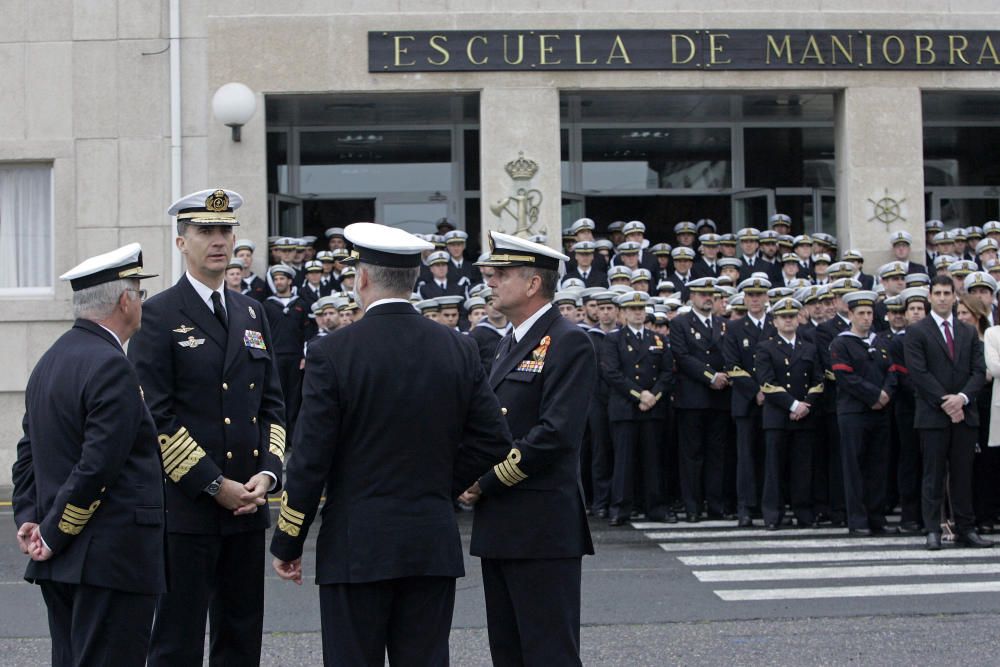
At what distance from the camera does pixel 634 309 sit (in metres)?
13.1

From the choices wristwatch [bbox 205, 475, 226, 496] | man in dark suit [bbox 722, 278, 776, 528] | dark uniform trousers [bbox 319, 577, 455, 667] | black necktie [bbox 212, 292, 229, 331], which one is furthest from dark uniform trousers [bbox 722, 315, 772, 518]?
dark uniform trousers [bbox 319, 577, 455, 667]

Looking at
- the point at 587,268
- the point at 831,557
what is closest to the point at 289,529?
the point at 831,557

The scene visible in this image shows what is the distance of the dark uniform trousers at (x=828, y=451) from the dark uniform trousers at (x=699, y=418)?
0.96 meters

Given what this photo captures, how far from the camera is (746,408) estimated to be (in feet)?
41.7

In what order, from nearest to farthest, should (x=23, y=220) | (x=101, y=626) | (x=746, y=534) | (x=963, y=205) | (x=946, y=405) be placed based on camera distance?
(x=101, y=626) → (x=946, y=405) → (x=746, y=534) → (x=23, y=220) → (x=963, y=205)

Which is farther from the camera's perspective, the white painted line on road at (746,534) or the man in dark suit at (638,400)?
the man in dark suit at (638,400)

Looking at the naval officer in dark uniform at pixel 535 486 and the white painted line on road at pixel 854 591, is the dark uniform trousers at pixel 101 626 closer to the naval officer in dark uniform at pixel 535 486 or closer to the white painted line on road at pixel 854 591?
the naval officer in dark uniform at pixel 535 486

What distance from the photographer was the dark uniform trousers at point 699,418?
42.4 feet

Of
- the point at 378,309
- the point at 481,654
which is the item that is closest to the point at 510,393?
the point at 378,309

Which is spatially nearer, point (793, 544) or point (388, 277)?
point (388, 277)

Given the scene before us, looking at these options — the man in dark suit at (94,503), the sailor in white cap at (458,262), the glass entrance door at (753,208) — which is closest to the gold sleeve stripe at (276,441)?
the man in dark suit at (94,503)

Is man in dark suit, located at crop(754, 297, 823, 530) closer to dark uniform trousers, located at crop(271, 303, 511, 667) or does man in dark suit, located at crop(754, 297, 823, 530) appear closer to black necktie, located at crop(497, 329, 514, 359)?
black necktie, located at crop(497, 329, 514, 359)

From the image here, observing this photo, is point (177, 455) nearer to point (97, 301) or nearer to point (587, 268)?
point (97, 301)

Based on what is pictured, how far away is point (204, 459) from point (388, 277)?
1.25 metres
